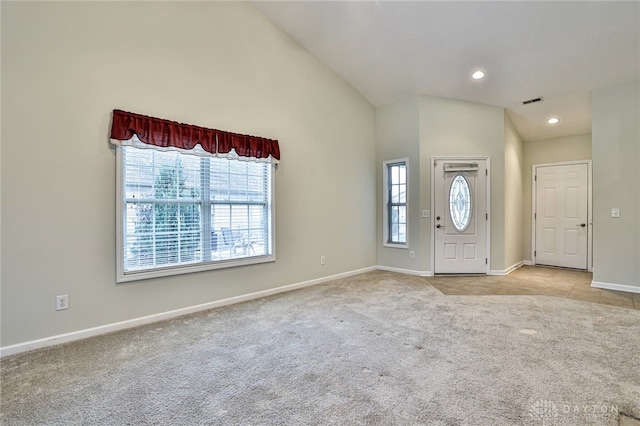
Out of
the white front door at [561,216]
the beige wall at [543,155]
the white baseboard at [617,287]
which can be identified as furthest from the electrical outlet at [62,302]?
the white front door at [561,216]

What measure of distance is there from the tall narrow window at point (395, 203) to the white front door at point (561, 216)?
9.95 feet

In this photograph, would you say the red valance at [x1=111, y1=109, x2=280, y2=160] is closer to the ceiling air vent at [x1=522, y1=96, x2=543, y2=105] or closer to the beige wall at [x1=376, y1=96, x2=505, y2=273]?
the beige wall at [x1=376, y1=96, x2=505, y2=273]

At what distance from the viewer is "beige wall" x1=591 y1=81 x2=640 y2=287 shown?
4.13 m

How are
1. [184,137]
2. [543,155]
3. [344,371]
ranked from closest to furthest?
[344,371], [184,137], [543,155]

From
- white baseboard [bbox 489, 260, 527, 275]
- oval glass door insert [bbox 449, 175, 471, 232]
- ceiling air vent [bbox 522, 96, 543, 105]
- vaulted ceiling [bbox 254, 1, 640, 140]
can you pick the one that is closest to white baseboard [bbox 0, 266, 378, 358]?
oval glass door insert [bbox 449, 175, 471, 232]

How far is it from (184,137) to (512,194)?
566 centimetres

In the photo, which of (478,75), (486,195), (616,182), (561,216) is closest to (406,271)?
(486,195)

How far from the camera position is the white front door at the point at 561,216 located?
5777 millimetres

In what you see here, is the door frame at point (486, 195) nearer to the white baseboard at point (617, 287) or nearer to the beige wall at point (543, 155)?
the white baseboard at point (617, 287)

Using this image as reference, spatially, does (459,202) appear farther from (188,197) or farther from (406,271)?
(188,197)

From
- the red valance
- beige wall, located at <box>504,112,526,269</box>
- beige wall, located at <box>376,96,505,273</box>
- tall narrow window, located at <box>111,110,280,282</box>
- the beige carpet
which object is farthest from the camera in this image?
beige wall, located at <box>504,112,526,269</box>

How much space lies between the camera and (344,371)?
2.17 metres

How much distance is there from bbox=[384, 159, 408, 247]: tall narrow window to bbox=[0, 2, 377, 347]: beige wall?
1.82 m

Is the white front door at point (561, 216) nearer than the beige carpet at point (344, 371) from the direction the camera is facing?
No
